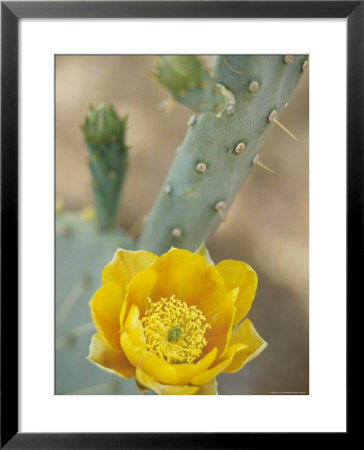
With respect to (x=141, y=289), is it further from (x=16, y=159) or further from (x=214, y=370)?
(x=16, y=159)

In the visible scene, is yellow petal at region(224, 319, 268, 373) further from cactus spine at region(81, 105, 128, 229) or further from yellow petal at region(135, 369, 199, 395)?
cactus spine at region(81, 105, 128, 229)

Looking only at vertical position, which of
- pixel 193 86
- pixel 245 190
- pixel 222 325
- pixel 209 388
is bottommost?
pixel 209 388

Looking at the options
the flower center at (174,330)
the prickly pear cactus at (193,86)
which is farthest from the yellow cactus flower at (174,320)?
the prickly pear cactus at (193,86)

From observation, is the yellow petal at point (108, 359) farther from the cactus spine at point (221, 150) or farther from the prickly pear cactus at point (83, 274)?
the cactus spine at point (221, 150)

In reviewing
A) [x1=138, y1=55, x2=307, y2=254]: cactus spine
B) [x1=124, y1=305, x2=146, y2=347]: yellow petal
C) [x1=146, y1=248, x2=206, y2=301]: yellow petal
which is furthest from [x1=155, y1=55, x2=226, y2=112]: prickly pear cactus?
[x1=124, y1=305, x2=146, y2=347]: yellow petal

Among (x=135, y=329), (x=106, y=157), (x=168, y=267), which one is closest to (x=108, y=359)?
(x=135, y=329)

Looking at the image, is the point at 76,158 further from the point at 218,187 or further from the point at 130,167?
the point at 218,187
